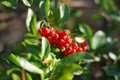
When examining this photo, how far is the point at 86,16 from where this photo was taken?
15.6 ft

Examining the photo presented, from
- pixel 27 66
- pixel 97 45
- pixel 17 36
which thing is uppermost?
pixel 27 66

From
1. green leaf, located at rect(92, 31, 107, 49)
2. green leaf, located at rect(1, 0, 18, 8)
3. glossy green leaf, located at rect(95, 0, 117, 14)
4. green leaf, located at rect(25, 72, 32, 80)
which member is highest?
Result: green leaf, located at rect(1, 0, 18, 8)

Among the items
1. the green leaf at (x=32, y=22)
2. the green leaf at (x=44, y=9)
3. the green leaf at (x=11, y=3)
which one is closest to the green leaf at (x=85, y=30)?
the green leaf at (x=32, y=22)

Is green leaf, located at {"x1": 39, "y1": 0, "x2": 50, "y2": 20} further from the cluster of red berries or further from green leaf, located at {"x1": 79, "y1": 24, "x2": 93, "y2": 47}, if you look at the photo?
green leaf, located at {"x1": 79, "y1": 24, "x2": 93, "y2": 47}

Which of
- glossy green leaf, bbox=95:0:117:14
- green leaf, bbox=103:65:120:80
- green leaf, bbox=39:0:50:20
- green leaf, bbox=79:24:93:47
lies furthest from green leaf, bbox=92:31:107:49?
green leaf, bbox=39:0:50:20

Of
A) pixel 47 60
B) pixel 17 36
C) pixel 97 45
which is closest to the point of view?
pixel 47 60

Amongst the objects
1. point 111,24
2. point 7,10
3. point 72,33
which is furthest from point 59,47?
point 111,24

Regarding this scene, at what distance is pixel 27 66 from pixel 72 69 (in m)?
0.18

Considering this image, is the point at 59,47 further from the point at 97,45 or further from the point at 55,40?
the point at 97,45

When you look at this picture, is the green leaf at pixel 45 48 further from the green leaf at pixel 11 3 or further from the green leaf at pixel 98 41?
the green leaf at pixel 98 41

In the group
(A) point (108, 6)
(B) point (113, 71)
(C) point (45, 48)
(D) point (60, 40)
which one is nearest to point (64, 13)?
(D) point (60, 40)

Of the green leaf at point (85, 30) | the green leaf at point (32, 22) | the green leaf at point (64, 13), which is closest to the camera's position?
the green leaf at point (64, 13)

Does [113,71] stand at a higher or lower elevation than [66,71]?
lower

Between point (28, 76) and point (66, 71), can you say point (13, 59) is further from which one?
point (66, 71)
